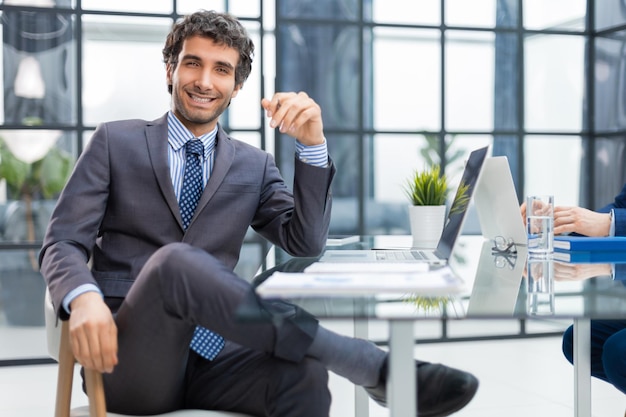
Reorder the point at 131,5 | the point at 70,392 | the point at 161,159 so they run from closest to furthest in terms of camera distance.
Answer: the point at 70,392 < the point at 161,159 < the point at 131,5

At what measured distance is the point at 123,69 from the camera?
173 inches

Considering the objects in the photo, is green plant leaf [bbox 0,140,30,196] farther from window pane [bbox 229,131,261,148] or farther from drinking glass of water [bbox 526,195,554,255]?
drinking glass of water [bbox 526,195,554,255]

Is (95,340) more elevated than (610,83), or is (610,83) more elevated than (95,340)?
(610,83)

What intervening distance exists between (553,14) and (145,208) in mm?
3974

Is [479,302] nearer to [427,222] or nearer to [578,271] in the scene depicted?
[578,271]

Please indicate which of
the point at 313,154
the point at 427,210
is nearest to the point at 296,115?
the point at 313,154

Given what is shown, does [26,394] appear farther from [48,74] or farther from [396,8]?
[396,8]

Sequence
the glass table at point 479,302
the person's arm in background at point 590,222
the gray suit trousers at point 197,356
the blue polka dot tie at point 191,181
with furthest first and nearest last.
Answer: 1. the person's arm in background at point 590,222
2. the blue polka dot tie at point 191,181
3. the gray suit trousers at point 197,356
4. the glass table at point 479,302

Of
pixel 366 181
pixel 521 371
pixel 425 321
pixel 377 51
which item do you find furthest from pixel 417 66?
pixel 425 321

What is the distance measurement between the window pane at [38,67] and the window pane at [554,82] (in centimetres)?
294

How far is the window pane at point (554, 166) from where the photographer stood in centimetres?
501

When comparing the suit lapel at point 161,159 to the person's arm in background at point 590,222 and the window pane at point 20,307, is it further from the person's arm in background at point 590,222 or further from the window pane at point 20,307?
the window pane at point 20,307

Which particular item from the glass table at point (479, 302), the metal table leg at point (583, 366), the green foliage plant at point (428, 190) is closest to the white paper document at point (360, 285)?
the glass table at point (479, 302)

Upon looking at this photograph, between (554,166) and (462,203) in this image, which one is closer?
(462,203)
